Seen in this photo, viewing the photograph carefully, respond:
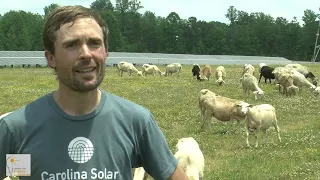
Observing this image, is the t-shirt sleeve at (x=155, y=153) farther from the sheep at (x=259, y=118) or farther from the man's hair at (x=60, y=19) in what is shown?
the sheep at (x=259, y=118)

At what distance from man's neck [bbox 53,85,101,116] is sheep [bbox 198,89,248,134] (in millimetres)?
13677

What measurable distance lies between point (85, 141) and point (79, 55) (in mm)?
502

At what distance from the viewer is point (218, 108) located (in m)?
17.2

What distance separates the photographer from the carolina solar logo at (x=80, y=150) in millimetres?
2979

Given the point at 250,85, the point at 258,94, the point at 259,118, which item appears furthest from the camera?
the point at 250,85

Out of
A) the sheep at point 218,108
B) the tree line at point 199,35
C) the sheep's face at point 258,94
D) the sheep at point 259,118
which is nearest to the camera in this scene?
the sheep at point 259,118

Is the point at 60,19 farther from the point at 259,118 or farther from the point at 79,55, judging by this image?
the point at 259,118

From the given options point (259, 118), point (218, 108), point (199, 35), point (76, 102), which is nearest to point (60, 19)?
point (76, 102)

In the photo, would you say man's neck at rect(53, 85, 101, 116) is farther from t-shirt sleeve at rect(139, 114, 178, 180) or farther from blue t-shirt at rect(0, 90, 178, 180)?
t-shirt sleeve at rect(139, 114, 178, 180)

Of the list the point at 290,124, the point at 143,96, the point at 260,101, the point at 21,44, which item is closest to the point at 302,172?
the point at 290,124

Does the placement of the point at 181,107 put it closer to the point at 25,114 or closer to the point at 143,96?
the point at 143,96

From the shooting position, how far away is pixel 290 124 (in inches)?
754

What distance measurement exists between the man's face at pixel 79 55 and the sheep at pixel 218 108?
13.7m

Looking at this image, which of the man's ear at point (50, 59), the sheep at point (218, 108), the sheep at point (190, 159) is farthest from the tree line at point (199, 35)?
the man's ear at point (50, 59)
